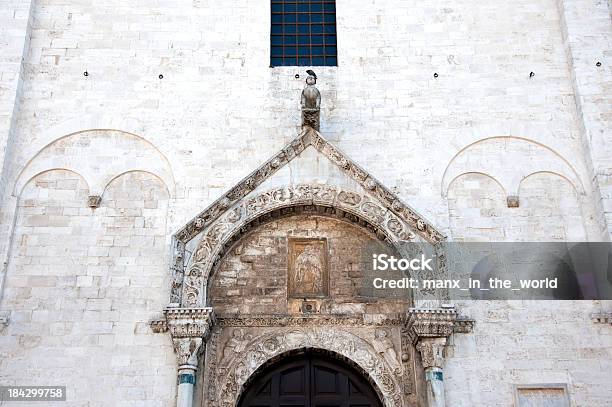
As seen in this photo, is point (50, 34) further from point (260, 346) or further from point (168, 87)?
point (260, 346)

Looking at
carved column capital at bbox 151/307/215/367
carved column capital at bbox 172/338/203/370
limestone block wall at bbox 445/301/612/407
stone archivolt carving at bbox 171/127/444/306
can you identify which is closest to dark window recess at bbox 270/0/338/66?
stone archivolt carving at bbox 171/127/444/306

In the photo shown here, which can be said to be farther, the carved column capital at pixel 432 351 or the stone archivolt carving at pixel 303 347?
the stone archivolt carving at pixel 303 347

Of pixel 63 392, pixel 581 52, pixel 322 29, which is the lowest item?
pixel 63 392

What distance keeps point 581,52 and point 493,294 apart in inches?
196

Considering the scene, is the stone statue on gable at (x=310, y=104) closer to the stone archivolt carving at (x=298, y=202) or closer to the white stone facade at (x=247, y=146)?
the stone archivolt carving at (x=298, y=202)

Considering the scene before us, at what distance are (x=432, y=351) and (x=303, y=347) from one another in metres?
1.98

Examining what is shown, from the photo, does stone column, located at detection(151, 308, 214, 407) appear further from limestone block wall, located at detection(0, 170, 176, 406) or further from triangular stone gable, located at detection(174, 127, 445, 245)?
triangular stone gable, located at detection(174, 127, 445, 245)

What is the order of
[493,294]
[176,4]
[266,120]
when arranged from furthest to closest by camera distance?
[176,4]
[266,120]
[493,294]

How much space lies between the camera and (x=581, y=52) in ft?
42.8

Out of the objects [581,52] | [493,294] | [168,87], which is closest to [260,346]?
[493,294]

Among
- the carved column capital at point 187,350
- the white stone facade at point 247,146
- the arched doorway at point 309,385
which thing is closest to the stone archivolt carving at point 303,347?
the arched doorway at point 309,385

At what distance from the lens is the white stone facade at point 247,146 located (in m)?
10.9

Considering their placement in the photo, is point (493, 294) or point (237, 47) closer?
point (493, 294)

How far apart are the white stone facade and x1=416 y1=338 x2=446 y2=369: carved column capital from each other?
1.29 ft
